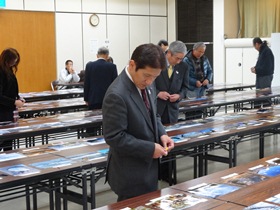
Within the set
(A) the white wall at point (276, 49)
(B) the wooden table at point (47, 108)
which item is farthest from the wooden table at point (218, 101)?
(A) the white wall at point (276, 49)

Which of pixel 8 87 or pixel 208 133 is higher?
pixel 8 87

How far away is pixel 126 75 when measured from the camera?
2.22 m

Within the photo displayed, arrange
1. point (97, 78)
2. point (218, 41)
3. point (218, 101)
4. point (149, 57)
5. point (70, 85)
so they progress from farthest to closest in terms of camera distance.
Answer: point (218, 41)
point (70, 85)
point (218, 101)
point (97, 78)
point (149, 57)

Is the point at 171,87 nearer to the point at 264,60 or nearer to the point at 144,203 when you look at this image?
the point at 144,203

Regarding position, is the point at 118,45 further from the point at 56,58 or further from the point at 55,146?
the point at 55,146

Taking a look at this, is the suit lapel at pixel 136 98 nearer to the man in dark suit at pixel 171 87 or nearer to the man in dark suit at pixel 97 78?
the man in dark suit at pixel 171 87

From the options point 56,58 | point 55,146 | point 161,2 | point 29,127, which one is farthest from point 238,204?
point 161,2

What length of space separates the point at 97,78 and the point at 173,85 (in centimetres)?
152

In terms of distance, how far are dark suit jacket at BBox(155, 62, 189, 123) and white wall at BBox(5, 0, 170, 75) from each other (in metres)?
6.55

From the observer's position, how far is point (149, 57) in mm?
2055

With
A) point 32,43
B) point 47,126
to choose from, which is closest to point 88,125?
point 47,126

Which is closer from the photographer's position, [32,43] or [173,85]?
[173,85]

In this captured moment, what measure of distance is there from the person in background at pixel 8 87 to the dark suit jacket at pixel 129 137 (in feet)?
8.44

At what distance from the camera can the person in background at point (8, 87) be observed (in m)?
4.63
